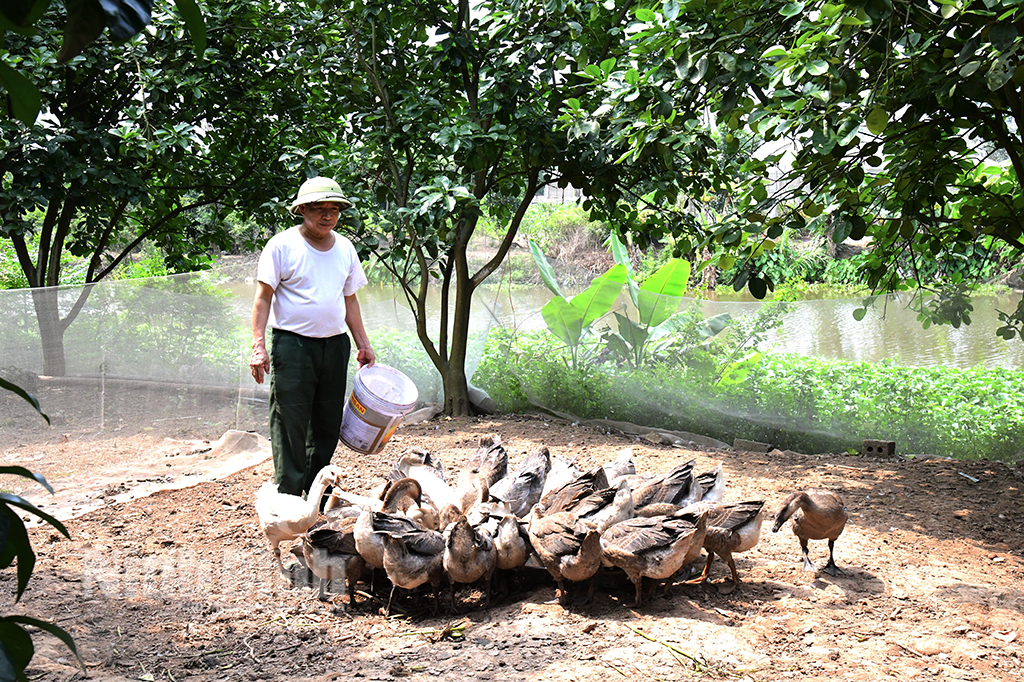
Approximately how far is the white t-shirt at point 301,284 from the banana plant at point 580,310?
3.29 metres

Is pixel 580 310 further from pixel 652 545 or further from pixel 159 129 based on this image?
pixel 652 545

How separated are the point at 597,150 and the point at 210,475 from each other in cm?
Answer: 394

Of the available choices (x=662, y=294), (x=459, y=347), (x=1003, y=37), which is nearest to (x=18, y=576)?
(x=1003, y=37)

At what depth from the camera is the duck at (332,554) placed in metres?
3.46

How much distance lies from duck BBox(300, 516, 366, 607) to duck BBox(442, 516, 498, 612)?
1.38ft

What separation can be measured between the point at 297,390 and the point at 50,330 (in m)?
2.52

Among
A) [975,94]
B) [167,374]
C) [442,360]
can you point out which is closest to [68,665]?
[167,374]

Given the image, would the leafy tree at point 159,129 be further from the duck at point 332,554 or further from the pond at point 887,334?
the duck at point 332,554

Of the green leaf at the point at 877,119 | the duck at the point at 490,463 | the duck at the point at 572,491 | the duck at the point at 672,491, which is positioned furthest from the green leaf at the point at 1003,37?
the duck at the point at 490,463

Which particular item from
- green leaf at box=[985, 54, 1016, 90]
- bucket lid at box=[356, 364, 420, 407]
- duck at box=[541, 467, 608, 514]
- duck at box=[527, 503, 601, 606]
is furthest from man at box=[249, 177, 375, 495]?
green leaf at box=[985, 54, 1016, 90]

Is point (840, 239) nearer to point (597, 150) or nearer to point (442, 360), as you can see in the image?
point (597, 150)

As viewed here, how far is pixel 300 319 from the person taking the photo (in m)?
4.19

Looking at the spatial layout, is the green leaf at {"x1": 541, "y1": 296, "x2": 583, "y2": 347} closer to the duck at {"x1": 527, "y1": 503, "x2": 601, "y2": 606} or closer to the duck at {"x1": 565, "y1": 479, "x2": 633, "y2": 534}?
the duck at {"x1": 565, "y1": 479, "x2": 633, "y2": 534}

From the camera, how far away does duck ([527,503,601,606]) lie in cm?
318
